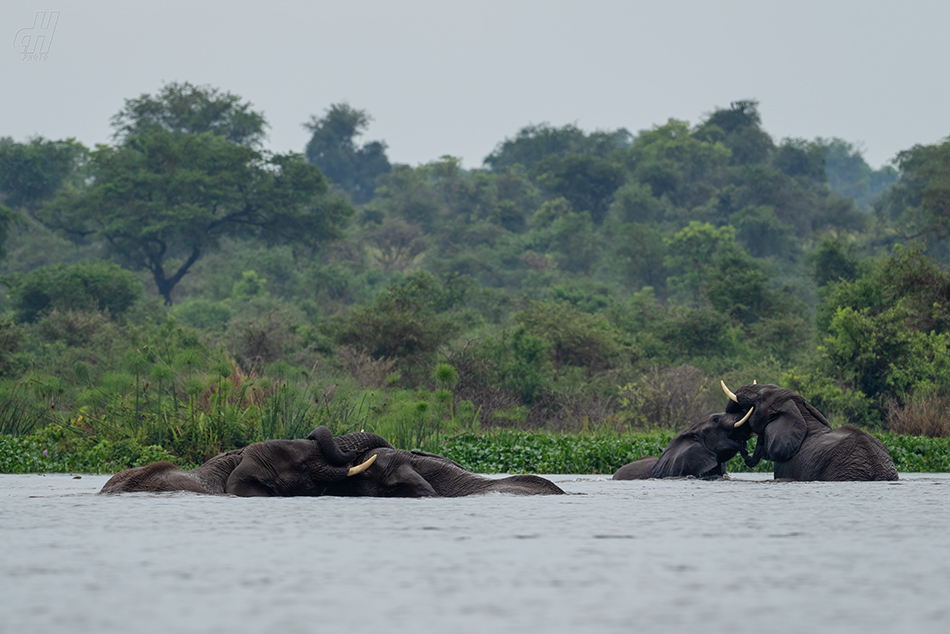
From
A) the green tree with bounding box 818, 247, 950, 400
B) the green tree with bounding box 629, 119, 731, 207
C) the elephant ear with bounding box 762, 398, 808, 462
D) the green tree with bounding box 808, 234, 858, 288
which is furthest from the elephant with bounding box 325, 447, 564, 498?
the green tree with bounding box 629, 119, 731, 207

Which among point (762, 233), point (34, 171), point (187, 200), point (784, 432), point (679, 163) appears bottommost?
point (784, 432)

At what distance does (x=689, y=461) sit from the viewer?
1000cm

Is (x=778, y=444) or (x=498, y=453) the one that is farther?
(x=498, y=453)

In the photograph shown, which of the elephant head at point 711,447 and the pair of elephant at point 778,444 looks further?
the elephant head at point 711,447

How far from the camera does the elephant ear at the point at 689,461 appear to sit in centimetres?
998

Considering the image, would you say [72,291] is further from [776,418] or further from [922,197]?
[922,197]

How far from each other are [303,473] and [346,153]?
223ft

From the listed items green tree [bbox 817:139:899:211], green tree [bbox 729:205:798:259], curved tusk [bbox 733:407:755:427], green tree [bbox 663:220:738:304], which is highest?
green tree [bbox 817:139:899:211]

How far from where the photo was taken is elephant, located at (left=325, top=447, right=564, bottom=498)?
725cm

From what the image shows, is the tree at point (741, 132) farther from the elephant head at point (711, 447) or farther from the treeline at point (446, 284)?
the elephant head at point (711, 447)

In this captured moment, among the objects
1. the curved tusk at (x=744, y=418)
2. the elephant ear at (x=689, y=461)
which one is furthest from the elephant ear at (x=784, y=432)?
the elephant ear at (x=689, y=461)

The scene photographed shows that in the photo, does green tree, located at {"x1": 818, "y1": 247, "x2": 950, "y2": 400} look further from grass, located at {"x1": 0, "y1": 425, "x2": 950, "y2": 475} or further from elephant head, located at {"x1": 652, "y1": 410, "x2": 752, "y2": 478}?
elephant head, located at {"x1": 652, "y1": 410, "x2": 752, "y2": 478}

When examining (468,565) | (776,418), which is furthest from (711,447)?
(468,565)

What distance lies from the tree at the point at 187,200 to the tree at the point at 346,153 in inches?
1196
